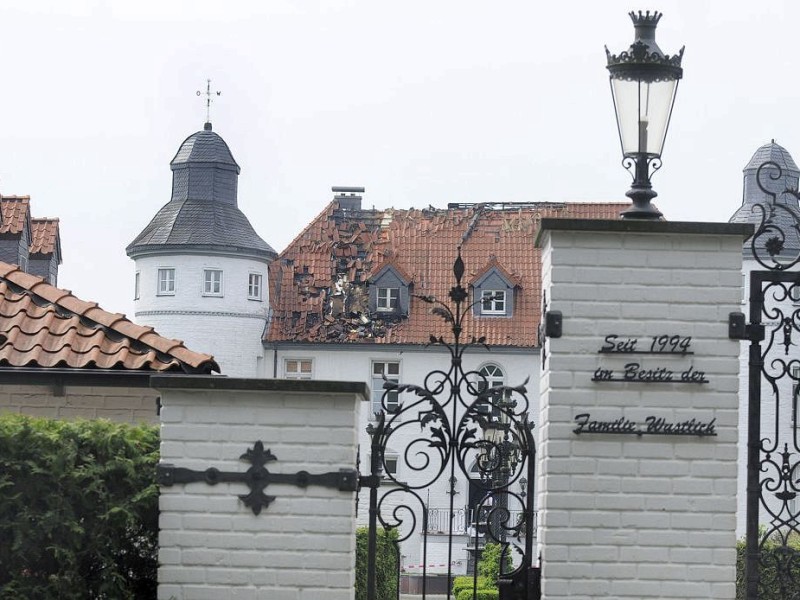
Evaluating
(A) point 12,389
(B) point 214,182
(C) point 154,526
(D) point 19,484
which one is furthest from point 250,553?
(B) point 214,182

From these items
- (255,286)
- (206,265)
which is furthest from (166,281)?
(255,286)

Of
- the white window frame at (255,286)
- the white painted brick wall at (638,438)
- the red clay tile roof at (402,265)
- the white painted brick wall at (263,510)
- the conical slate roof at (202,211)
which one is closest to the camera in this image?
the white painted brick wall at (638,438)

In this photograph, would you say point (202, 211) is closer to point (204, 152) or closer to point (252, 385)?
point (204, 152)

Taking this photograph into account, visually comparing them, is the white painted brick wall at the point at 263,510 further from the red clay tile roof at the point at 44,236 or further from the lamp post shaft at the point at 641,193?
the red clay tile roof at the point at 44,236

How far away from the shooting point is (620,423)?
7.92 metres

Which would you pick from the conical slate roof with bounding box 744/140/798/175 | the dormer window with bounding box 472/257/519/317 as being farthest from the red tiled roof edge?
the conical slate roof with bounding box 744/140/798/175

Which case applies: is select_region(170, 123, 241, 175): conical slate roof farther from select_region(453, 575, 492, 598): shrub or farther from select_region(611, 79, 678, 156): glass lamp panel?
select_region(611, 79, 678, 156): glass lamp panel

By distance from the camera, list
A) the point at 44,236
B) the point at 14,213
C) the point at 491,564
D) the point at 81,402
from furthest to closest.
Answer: the point at 44,236 → the point at 491,564 → the point at 14,213 → the point at 81,402

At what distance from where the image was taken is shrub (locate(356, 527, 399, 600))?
73.2ft

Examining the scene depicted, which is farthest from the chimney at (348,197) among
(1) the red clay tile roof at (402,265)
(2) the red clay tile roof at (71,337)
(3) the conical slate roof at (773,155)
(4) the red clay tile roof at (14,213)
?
(2) the red clay tile roof at (71,337)

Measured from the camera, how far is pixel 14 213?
91.8 ft

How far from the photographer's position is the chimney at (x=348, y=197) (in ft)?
174

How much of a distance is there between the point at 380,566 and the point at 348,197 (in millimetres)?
30730

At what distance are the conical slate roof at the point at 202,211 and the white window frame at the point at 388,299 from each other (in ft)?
14.4
